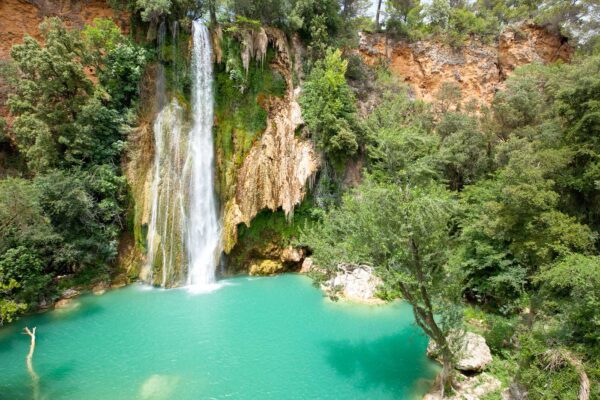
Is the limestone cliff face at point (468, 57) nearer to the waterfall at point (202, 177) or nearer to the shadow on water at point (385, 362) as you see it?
the waterfall at point (202, 177)

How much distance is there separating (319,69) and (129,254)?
1612cm

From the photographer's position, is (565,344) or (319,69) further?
(319,69)

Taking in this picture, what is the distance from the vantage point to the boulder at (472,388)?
8.34m

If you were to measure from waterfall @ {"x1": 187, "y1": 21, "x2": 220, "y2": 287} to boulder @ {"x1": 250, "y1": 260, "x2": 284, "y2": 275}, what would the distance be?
2.34 m

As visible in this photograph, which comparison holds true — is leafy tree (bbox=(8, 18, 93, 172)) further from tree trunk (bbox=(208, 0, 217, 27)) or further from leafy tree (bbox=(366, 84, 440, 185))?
leafy tree (bbox=(366, 84, 440, 185))

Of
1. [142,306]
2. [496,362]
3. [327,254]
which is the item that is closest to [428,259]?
[496,362]

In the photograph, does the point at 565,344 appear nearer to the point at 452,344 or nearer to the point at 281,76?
the point at 452,344

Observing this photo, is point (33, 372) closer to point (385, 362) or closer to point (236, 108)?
point (385, 362)

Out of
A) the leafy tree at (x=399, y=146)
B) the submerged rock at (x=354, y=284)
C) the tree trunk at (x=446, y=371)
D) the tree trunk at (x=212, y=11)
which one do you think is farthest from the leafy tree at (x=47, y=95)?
the tree trunk at (x=446, y=371)

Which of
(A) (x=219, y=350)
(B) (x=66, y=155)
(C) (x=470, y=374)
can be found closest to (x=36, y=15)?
(B) (x=66, y=155)

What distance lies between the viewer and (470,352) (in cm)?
955

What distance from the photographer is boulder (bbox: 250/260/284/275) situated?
1877 centimetres

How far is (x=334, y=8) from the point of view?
22516mm

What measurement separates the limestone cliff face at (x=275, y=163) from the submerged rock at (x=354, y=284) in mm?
5343
